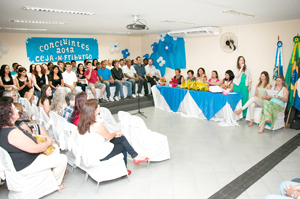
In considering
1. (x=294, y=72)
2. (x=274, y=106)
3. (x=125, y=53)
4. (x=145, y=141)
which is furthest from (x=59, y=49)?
(x=294, y=72)

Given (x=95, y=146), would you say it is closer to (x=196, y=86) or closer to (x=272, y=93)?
(x=196, y=86)

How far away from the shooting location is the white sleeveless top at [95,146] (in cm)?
296

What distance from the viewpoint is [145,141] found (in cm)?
365

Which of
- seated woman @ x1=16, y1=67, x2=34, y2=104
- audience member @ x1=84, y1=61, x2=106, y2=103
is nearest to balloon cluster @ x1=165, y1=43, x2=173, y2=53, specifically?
audience member @ x1=84, y1=61, x2=106, y2=103

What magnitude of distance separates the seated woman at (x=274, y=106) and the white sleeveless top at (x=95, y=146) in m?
3.74

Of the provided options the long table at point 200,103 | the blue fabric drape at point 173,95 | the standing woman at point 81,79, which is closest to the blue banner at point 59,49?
the standing woman at point 81,79

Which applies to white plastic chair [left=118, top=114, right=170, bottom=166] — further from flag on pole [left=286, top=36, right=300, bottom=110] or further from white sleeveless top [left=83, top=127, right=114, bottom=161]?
flag on pole [left=286, top=36, right=300, bottom=110]

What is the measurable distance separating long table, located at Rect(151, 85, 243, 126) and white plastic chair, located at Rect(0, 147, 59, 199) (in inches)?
167

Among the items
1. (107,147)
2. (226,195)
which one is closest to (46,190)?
(107,147)

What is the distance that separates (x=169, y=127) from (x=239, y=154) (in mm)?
2011

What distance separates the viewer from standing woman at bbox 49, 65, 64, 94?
646 centimetres

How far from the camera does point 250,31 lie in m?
A: 7.07

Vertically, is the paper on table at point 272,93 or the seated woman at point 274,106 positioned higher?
the paper on table at point 272,93

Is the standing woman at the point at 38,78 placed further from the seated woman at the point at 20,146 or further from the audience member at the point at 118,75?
the seated woman at the point at 20,146
